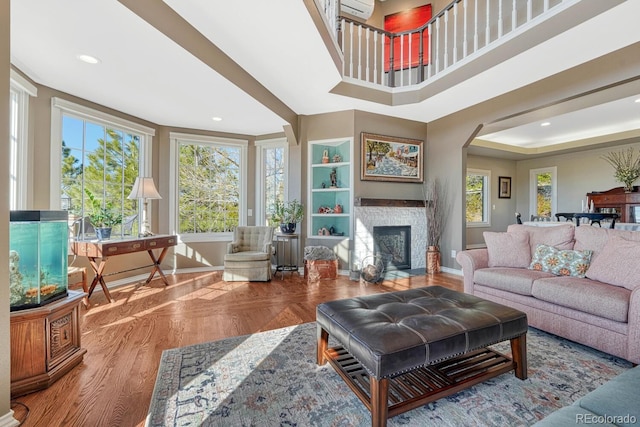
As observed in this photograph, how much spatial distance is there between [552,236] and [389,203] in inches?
85.5

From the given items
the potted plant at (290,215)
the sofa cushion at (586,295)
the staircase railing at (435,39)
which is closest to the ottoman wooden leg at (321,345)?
the sofa cushion at (586,295)

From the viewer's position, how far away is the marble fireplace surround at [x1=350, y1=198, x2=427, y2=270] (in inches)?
174

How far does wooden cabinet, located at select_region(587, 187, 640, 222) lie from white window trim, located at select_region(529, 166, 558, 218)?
99 centimetres

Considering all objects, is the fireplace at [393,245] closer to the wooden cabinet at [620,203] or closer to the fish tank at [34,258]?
the fish tank at [34,258]

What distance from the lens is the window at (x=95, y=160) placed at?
3.30m

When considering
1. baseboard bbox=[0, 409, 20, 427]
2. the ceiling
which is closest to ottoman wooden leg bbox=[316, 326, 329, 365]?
baseboard bbox=[0, 409, 20, 427]

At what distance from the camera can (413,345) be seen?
51.8 inches

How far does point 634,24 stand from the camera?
2.41 metres

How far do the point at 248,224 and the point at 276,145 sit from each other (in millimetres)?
1535

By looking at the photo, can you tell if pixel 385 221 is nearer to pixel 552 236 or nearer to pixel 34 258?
pixel 552 236

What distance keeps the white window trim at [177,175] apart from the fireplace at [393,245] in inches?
95.9

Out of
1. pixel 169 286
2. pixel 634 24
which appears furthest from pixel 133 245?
pixel 634 24

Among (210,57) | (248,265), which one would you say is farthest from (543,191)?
(210,57)

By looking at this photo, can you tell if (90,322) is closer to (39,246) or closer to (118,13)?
(39,246)
